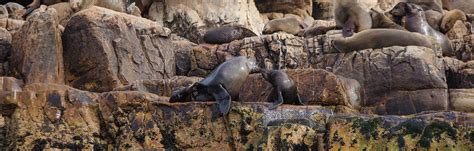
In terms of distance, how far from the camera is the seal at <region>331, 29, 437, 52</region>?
11219 millimetres

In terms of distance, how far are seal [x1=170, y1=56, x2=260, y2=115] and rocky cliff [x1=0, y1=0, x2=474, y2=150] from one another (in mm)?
352

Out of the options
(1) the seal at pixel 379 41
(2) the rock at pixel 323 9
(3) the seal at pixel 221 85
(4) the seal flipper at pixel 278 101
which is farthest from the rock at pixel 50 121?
(2) the rock at pixel 323 9

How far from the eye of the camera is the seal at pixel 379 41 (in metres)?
11.2

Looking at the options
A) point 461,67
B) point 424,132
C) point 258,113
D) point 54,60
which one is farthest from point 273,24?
point 424,132

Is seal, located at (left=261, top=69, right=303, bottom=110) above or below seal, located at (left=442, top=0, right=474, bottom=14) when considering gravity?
below

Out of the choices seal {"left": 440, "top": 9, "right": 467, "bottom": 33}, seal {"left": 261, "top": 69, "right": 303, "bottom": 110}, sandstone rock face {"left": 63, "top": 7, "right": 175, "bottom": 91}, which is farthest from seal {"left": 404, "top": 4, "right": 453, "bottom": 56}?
seal {"left": 261, "top": 69, "right": 303, "bottom": 110}

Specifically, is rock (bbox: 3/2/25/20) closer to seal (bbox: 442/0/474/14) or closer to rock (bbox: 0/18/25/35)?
rock (bbox: 0/18/25/35)

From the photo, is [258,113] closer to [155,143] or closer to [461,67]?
[155,143]

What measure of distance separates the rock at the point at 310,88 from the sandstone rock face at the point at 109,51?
1876 millimetres

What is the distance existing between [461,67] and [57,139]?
6.20 m

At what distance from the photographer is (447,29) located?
563 inches

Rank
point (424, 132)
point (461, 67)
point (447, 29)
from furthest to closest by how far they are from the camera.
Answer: point (447, 29)
point (461, 67)
point (424, 132)

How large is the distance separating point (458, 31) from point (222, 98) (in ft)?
25.6

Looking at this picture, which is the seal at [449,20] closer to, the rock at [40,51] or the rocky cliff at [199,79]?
the rocky cliff at [199,79]
